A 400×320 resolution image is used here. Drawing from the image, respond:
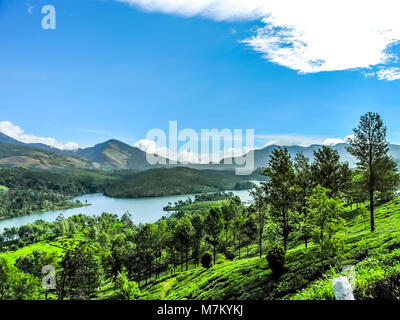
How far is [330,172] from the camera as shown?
29391 millimetres

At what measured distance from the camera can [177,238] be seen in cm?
3822

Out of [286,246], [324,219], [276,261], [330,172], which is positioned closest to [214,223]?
[286,246]

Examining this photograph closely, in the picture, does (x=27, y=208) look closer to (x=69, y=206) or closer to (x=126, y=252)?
(x=69, y=206)

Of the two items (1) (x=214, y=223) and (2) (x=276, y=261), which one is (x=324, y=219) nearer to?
(2) (x=276, y=261)

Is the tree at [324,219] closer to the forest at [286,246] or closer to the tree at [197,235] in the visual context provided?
the forest at [286,246]

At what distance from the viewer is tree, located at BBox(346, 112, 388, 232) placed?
60.4 feet

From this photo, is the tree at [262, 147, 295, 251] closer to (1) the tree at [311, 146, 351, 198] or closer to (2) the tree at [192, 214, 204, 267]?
(1) the tree at [311, 146, 351, 198]

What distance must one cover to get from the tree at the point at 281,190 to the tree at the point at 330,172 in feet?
38.2

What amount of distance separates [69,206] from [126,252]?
522ft

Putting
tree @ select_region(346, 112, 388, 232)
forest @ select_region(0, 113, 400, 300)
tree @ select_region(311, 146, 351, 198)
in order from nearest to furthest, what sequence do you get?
forest @ select_region(0, 113, 400, 300)
tree @ select_region(346, 112, 388, 232)
tree @ select_region(311, 146, 351, 198)

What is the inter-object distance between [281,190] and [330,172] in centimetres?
1414

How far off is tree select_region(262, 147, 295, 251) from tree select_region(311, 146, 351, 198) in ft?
38.2

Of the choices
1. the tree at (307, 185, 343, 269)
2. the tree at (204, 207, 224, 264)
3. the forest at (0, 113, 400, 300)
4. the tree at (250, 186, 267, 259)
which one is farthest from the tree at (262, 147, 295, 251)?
the tree at (204, 207, 224, 264)

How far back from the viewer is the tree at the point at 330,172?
96.2 ft
